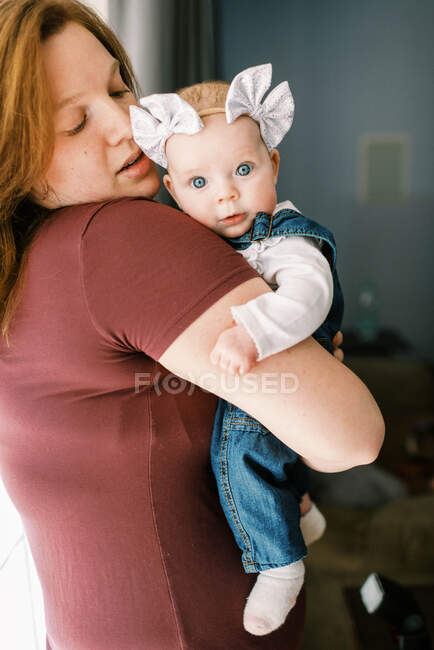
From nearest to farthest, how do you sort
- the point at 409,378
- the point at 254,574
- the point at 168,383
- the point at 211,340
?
the point at 211,340
the point at 168,383
the point at 254,574
the point at 409,378

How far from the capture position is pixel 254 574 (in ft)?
2.75

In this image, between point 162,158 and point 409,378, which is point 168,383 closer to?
point 162,158

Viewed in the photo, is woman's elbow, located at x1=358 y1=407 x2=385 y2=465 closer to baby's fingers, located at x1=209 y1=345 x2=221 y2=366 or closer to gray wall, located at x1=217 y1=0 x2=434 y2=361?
baby's fingers, located at x1=209 y1=345 x2=221 y2=366

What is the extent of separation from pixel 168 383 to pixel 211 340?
A: 15 centimetres

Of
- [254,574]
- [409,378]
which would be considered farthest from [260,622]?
[409,378]

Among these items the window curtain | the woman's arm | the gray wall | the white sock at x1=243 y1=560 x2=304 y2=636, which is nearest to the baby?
the white sock at x1=243 y1=560 x2=304 y2=636

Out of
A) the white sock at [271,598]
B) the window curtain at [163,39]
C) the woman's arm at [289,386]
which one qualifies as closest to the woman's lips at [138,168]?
the woman's arm at [289,386]

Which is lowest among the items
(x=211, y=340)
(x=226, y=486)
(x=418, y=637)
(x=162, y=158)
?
(x=418, y=637)

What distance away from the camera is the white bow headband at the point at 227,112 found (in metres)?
0.78

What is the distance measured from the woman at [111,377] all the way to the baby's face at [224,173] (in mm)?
67

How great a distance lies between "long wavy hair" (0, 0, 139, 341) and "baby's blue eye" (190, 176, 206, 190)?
234mm

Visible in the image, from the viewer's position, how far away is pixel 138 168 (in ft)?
2.78

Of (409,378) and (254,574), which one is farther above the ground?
(254,574)

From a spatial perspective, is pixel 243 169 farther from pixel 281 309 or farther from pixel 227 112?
pixel 281 309
